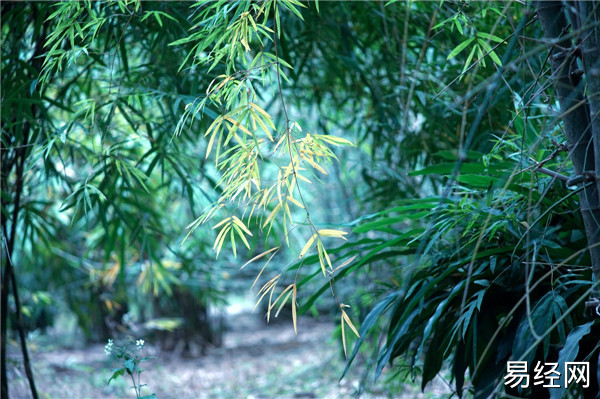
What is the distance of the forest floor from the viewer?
264 centimetres

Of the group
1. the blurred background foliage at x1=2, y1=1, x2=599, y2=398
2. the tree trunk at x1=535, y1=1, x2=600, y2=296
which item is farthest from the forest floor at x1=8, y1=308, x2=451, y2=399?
the tree trunk at x1=535, y1=1, x2=600, y2=296

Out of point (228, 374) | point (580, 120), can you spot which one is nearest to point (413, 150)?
point (580, 120)

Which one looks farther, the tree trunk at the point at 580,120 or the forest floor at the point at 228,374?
the forest floor at the point at 228,374

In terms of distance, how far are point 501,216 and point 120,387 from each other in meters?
2.37

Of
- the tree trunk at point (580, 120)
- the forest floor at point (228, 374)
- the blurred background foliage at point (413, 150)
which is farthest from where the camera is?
the forest floor at point (228, 374)

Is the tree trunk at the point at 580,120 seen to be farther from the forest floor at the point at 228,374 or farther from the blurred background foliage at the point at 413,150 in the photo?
the forest floor at the point at 228,374

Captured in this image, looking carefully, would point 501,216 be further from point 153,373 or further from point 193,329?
point 193,329

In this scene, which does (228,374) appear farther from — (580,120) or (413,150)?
(580,120)

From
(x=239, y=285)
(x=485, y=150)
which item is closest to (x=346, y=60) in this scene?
(x=485, y=150)

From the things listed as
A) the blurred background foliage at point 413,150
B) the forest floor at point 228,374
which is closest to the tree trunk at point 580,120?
the blurred background foliage at point 413,150

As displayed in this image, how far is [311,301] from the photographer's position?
135cm

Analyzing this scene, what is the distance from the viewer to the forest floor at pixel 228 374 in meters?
2.64

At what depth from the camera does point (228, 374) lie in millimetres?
3273

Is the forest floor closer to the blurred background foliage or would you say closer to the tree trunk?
the blurred background foliage
